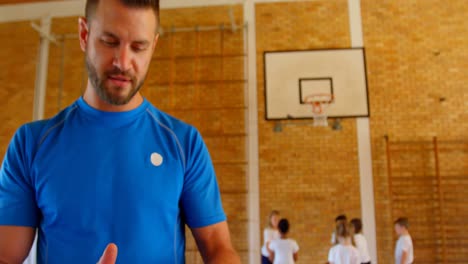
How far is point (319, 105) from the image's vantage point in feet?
20.2

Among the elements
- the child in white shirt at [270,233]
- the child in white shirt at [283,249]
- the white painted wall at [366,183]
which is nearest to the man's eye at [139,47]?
the child in white shirt at [283,249]

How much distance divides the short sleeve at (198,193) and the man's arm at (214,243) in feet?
0.05

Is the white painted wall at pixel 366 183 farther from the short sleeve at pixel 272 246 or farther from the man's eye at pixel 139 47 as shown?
the man's eye at pixel 139 47

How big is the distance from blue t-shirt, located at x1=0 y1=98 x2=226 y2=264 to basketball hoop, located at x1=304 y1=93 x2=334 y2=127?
526 cm

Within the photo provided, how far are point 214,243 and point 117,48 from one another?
1.63 ft

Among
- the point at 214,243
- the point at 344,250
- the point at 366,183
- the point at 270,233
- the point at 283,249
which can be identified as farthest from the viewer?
the point at 366,183

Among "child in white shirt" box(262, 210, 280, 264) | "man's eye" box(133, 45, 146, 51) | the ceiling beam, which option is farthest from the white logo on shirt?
the ceiling beam

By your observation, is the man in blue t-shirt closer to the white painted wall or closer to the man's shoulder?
the man's shoulder

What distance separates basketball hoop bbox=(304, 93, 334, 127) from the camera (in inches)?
240

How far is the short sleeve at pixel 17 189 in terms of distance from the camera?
871 mm

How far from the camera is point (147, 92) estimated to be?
6.61 meters

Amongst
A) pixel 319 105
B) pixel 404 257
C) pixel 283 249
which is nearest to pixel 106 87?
pixel 283 249

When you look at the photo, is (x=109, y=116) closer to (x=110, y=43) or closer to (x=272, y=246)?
(x=110, y=43)

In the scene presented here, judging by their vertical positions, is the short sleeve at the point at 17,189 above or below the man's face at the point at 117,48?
below
